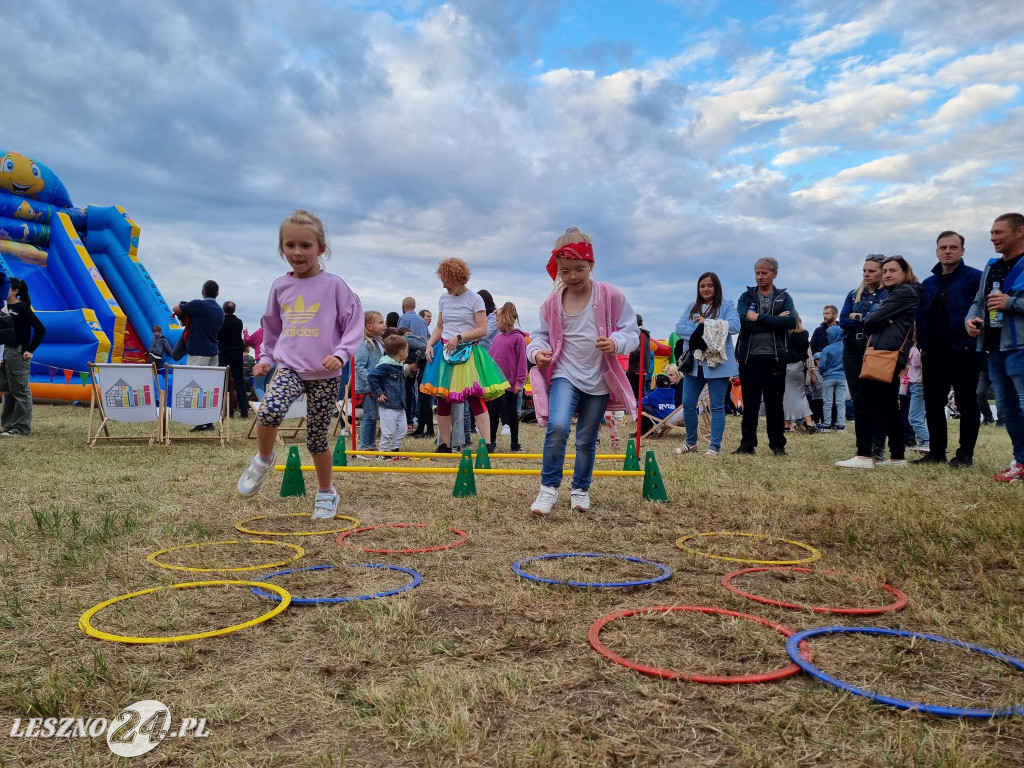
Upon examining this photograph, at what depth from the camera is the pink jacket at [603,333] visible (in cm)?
516

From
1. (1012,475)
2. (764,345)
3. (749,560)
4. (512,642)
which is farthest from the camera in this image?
(764,345)

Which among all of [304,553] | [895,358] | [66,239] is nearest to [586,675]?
[304,553]

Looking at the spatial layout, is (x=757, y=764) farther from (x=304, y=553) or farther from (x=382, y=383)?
(x=382, y=383)

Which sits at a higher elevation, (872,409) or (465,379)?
(465,379)

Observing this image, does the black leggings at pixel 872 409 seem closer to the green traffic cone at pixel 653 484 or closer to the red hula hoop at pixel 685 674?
the green traffic cone at pixel 653 484

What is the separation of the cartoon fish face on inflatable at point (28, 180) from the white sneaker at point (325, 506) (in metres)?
17.5

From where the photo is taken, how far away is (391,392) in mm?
9219

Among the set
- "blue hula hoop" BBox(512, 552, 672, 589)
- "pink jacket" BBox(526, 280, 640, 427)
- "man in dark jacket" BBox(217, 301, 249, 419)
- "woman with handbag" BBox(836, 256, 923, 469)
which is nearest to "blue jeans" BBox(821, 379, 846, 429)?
"woman with handbag" BBox(836, 256, 923, 469)

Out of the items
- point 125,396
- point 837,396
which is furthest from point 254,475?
point 837,396

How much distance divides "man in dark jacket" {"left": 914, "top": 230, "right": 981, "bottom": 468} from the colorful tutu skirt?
4.48 metres

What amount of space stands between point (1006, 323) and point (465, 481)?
465cm

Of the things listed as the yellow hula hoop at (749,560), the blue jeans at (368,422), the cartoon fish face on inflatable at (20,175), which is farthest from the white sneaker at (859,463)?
the cartoon fish face on inflatable at (20,175)

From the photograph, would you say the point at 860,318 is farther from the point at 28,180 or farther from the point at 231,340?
the point at 28,180

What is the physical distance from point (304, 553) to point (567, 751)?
237 cm
